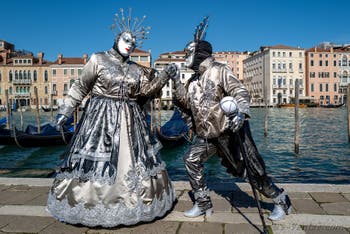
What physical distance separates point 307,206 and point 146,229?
1.55 m

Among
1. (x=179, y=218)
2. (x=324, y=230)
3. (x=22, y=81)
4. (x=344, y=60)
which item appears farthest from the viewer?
(x=344, y=60)

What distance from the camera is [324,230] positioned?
2.52m

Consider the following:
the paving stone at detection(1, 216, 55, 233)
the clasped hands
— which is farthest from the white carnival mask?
the paving stone at detection(1, 216, 55, 233)

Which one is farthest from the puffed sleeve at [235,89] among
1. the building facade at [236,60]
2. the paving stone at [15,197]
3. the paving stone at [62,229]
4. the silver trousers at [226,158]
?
the building facade at [236,60]

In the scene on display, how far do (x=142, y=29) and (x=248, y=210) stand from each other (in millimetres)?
1886

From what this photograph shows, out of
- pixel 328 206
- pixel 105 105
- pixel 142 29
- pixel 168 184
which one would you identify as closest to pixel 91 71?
pixel 105 105

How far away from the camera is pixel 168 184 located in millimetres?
2959

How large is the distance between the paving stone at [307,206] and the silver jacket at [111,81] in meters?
1.68

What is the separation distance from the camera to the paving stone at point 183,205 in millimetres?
3102

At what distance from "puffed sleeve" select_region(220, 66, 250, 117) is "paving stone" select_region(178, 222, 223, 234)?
35.8 inches

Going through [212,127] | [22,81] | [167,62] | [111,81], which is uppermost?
[167,62]

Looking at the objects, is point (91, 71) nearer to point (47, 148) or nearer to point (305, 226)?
point (305, 226)

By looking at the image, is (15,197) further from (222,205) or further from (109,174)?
(222,205)

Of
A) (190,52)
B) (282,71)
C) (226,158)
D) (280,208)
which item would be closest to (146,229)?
(226,158)
